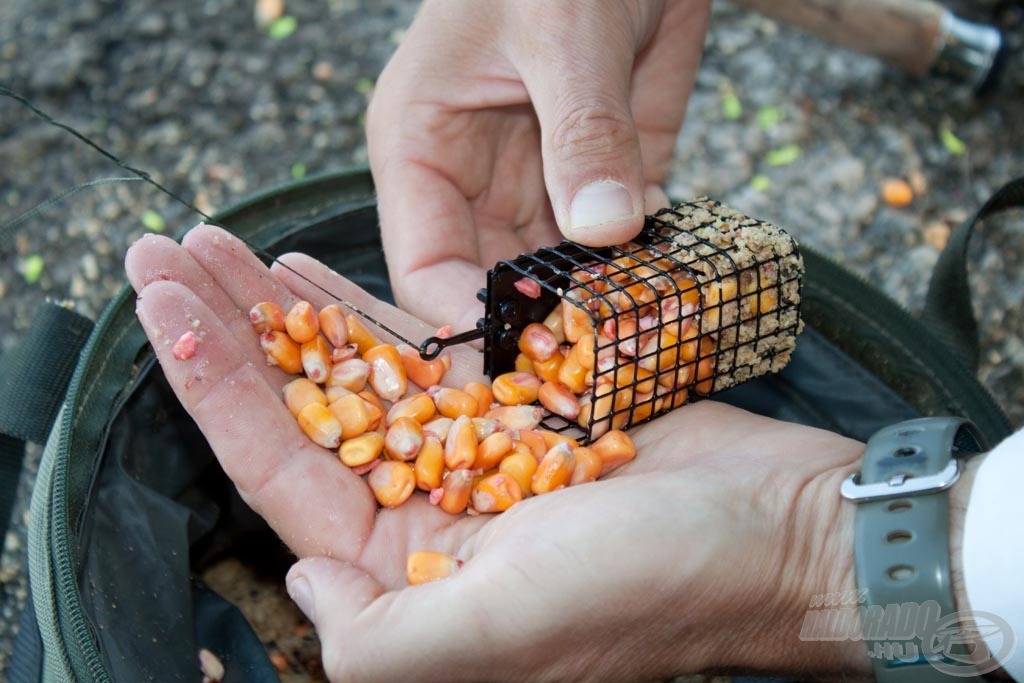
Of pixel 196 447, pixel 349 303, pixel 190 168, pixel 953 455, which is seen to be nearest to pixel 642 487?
pixel 953 455

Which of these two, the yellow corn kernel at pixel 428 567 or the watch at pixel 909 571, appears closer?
the watch at pixel 909 571

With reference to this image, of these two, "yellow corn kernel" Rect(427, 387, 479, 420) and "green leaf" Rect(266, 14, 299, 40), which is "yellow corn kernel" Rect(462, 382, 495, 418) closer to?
"yellow corn kernel" Rect(427, 387, 479, 420)

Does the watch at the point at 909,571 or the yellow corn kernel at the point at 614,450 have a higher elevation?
the watch at the point at 909,571

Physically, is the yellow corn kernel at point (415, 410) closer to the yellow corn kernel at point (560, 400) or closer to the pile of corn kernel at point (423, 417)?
the pile of corn kernel at point (423, 417)

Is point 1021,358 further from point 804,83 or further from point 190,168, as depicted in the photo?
point 190,168

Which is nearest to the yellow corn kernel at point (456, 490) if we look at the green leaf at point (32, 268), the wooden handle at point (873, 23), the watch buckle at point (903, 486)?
the watch buckle at point (903, 486)

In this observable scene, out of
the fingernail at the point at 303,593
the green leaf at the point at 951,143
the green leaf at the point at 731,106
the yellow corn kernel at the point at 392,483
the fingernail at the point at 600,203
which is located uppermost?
the fingernail at the point at 600,203
